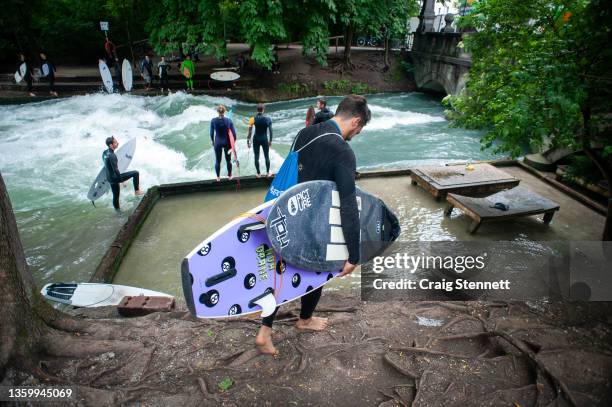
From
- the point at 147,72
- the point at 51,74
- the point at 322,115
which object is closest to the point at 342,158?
the point at 322,115

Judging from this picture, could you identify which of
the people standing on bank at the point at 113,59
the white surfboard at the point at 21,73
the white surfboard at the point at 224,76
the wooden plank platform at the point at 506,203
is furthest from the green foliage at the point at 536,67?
the white surfboard at the point at 21,73

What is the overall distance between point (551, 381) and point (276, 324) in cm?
230

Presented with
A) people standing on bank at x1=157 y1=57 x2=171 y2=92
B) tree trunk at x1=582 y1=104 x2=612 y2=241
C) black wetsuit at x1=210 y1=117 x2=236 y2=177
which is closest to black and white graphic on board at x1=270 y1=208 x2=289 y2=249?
tree trunk at x1=582 y1=104 x2=612 y2=241

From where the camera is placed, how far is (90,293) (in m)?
4.74

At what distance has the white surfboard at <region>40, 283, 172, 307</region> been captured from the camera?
15.0 feet

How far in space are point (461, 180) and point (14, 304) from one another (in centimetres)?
760

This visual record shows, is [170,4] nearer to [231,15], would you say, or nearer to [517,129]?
[231,15]

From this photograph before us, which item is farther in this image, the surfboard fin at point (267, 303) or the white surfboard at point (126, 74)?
the white surfboard at point (126, 74)

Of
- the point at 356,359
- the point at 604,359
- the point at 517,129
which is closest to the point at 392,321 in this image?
the point at 356,359

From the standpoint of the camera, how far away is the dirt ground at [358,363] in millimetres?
2799

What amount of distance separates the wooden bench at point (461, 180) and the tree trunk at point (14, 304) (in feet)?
22.2

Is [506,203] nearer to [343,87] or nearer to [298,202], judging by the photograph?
[298,202]

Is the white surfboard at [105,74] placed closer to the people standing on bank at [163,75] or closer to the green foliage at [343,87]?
the people standing on bank at [163,75]

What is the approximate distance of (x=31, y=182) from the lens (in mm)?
9859
